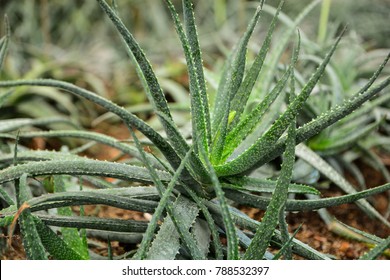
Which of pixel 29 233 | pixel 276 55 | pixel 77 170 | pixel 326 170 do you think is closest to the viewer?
pixel 29 233

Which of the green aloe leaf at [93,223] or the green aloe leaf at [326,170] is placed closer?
the green aloe leaf at [93,223]

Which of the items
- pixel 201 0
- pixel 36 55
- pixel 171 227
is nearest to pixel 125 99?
pixel 36 55

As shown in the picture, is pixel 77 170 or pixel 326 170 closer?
pixel 77 170

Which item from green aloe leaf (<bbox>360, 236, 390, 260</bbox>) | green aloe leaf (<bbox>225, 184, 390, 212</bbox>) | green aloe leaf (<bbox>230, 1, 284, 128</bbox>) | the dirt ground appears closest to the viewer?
green aloe leaf (<bbox>360, 236, 390, 260</bbox>)

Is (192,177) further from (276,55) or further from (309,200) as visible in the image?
(276,55)

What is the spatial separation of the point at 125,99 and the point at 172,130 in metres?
1.33

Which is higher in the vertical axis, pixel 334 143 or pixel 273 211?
pixel 334 143

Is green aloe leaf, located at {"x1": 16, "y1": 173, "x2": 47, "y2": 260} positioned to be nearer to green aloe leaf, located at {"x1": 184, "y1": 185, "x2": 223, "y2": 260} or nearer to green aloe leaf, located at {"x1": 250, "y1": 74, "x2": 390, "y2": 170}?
green aloe leaf, located at {"x1": 184, "y1": 185, "x2": 223, "y2": 260}

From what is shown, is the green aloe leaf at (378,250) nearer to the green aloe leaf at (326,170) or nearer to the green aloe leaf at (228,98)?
the green aloe leaf at (228,98)

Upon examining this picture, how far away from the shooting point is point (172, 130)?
2.46ft

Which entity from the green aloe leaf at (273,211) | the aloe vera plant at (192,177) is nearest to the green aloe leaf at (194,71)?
the aloe vera plant at (192,177)

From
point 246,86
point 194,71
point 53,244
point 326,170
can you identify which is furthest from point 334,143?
point 53,244

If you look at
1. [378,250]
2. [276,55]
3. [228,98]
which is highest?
[276,55]

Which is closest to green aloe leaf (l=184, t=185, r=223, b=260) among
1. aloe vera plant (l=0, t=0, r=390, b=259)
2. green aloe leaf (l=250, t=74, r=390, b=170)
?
aloe vera plant (l=0, t=0, r=390, b=259)
